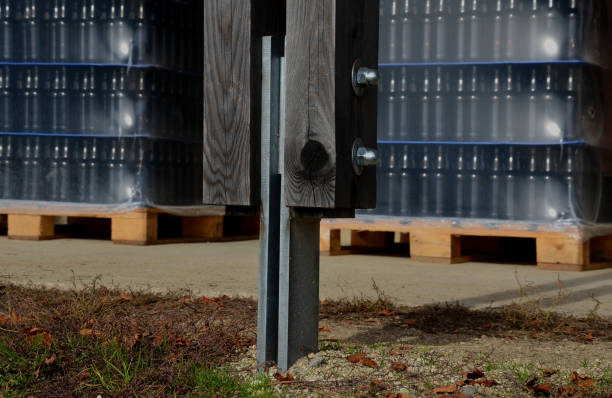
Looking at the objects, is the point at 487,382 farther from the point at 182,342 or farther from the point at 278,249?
the point at 182,342

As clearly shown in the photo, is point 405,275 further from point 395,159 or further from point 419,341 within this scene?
point 419,341

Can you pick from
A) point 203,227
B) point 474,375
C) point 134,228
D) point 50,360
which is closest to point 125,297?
point 50,360

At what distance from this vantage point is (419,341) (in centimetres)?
395

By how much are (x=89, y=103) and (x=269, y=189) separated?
7.29 m

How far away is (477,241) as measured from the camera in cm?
902

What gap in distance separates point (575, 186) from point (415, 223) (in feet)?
4.94

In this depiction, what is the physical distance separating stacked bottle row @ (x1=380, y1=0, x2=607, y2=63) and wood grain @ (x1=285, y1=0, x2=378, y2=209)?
523 centimetres

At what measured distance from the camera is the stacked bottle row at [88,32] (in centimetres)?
992

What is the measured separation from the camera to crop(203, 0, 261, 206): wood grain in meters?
3.10

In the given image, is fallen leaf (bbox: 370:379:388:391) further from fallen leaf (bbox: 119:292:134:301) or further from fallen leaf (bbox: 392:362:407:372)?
fallen leaf (bbox: 119:292:134:301)

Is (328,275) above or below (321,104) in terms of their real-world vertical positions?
below

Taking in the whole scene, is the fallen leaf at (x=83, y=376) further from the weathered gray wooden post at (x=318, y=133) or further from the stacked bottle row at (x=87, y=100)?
the stacked bottle row at (x=87, y=100)

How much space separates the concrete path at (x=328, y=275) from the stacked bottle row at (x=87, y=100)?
1.48 meters

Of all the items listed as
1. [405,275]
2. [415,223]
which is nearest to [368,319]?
[405,275]
